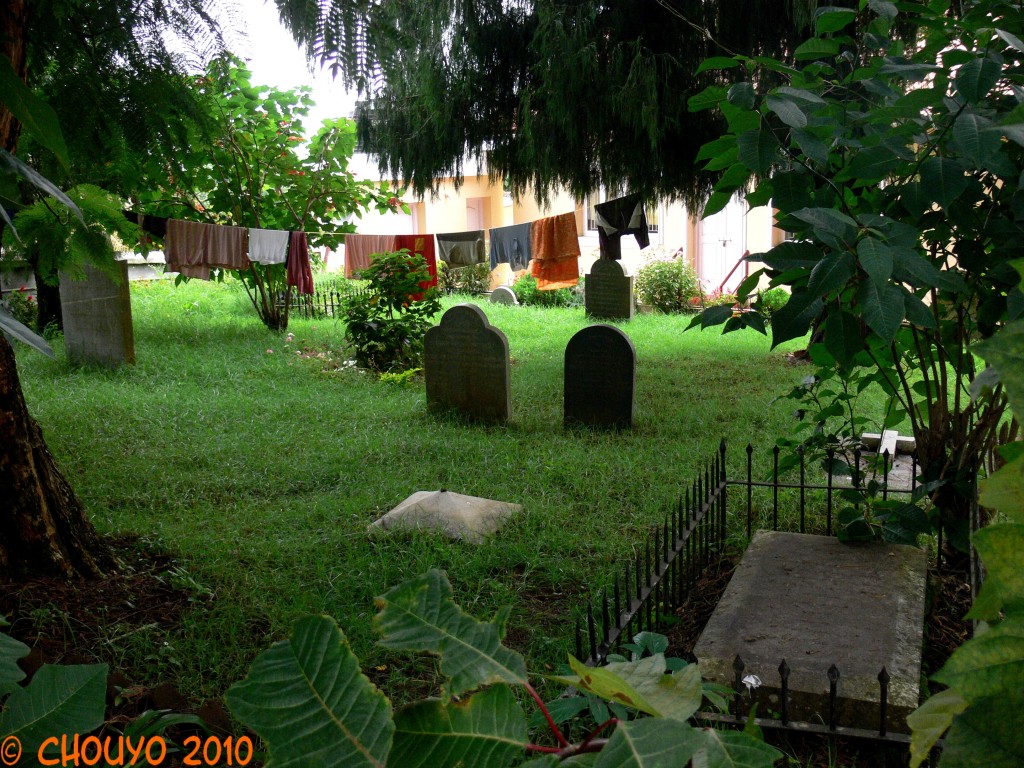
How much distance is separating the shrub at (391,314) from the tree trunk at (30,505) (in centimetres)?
610

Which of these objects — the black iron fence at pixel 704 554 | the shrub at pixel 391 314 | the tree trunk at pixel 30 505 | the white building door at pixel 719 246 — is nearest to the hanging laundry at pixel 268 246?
the shrub at pixel 391 314

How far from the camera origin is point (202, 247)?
11.1 metres

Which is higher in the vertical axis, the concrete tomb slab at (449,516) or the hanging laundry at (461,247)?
Result: the hanging laundry at (461,247)

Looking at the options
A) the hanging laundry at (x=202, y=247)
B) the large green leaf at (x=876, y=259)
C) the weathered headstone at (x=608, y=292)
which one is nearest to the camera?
the large green leaf at (x=876, y=259)

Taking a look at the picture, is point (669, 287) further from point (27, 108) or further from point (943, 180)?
point (27, 108)

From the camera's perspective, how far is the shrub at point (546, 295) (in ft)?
53.4

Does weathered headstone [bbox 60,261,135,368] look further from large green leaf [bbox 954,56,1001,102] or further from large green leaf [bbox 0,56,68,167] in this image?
large green leaf [bbox 0,56,68,167]

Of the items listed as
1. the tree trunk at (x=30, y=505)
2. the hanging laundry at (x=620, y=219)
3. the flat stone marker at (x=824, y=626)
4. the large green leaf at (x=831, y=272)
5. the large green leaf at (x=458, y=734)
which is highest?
the hanging laundry at (x=620, y=219)

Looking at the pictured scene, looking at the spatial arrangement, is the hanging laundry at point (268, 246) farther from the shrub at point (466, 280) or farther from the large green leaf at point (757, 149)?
the large green leaf at point (757, 149)

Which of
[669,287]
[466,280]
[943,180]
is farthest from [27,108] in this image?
[466,280]

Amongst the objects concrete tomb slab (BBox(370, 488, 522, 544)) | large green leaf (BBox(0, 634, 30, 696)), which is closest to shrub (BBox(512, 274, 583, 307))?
concrete tomb slab (BBox(370, 488, 522, 544))

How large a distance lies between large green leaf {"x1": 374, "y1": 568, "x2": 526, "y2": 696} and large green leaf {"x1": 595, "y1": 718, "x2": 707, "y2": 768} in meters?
0.08

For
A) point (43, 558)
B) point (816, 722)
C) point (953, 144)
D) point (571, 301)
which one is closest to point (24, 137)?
point (43, 558)

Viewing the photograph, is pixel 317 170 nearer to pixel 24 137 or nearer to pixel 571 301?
pixel 571 301
